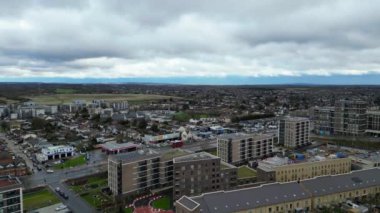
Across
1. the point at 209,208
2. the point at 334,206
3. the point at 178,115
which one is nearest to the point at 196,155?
the point at 209,208

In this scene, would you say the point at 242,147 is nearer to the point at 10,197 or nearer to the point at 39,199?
the point at 39,199

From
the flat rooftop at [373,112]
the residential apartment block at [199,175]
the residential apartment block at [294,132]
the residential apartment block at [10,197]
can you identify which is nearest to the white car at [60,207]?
the residential apartment block at [10,197]

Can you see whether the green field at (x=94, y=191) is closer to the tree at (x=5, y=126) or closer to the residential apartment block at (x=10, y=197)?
the residential apartment block at (x=10, y=197)

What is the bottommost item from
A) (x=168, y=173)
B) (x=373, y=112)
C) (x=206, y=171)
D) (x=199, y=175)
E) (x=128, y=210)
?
(x=128, y=210)

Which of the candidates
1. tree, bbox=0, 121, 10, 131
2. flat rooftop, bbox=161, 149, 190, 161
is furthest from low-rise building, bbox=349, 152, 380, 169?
tree, bbox=0, 121, 10, 131

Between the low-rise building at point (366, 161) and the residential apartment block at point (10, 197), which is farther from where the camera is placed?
the low-rise building at point (366, 161)

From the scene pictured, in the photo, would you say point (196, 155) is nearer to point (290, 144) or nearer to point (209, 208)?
point (209, 208)

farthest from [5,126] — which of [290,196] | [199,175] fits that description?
[290,196]
